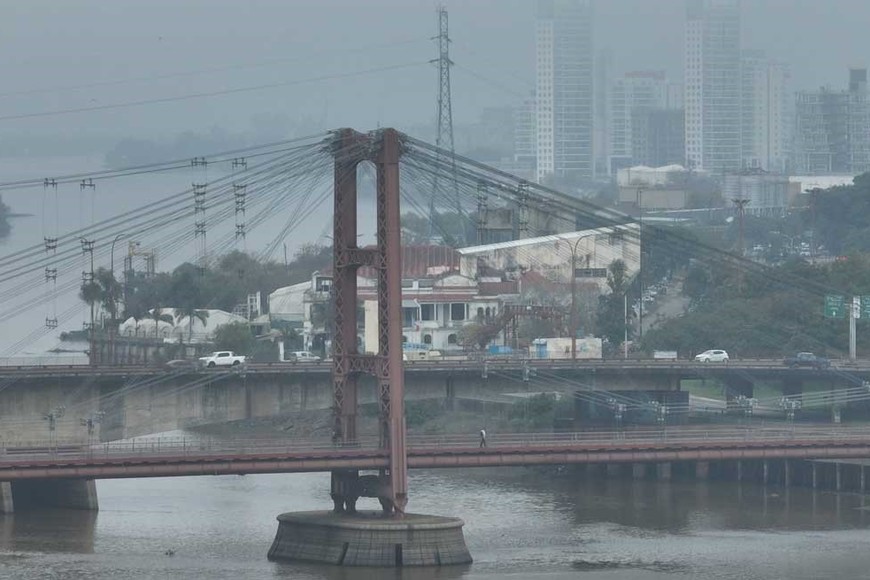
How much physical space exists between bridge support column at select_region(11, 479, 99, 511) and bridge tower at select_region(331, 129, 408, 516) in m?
7.72

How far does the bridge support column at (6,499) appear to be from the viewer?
59031mm

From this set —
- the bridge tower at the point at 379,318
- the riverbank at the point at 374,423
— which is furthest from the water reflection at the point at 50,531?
the riverbank at the point at 374,423

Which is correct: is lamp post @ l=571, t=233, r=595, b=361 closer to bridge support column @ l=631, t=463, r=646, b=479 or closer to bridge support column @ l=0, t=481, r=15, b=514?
bridge support column @ l=631, t=463, r=646, b=479

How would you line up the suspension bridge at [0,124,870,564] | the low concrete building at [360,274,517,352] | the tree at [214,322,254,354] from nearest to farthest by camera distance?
the suspension bridge at [0,124,870,564], the tree at [214,322,254,354], the low concrete building at [360,274,517,352]

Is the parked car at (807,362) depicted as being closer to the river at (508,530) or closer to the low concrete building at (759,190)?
the river at (508,530)

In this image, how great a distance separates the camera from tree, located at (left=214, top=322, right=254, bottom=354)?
3415 inches

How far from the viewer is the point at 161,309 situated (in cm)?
9306

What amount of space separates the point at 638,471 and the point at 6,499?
1596cm

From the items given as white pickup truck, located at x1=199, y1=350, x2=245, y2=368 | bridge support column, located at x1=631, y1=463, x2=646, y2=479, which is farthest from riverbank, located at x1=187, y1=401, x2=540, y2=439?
bridge support column, located at x1=631, y1=463, x2=646, y2=479

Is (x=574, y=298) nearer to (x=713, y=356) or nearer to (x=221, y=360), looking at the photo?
(x=713, y=356)

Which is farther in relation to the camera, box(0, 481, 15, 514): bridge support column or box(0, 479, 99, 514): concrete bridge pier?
box(0, 479, 99, 514): concrete bridge pier

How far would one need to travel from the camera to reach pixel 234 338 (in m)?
87.8

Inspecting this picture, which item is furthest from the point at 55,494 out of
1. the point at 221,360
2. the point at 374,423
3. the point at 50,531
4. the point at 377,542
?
the point at 374,423

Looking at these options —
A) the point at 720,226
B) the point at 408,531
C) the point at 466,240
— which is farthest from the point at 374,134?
the point at 720,226
